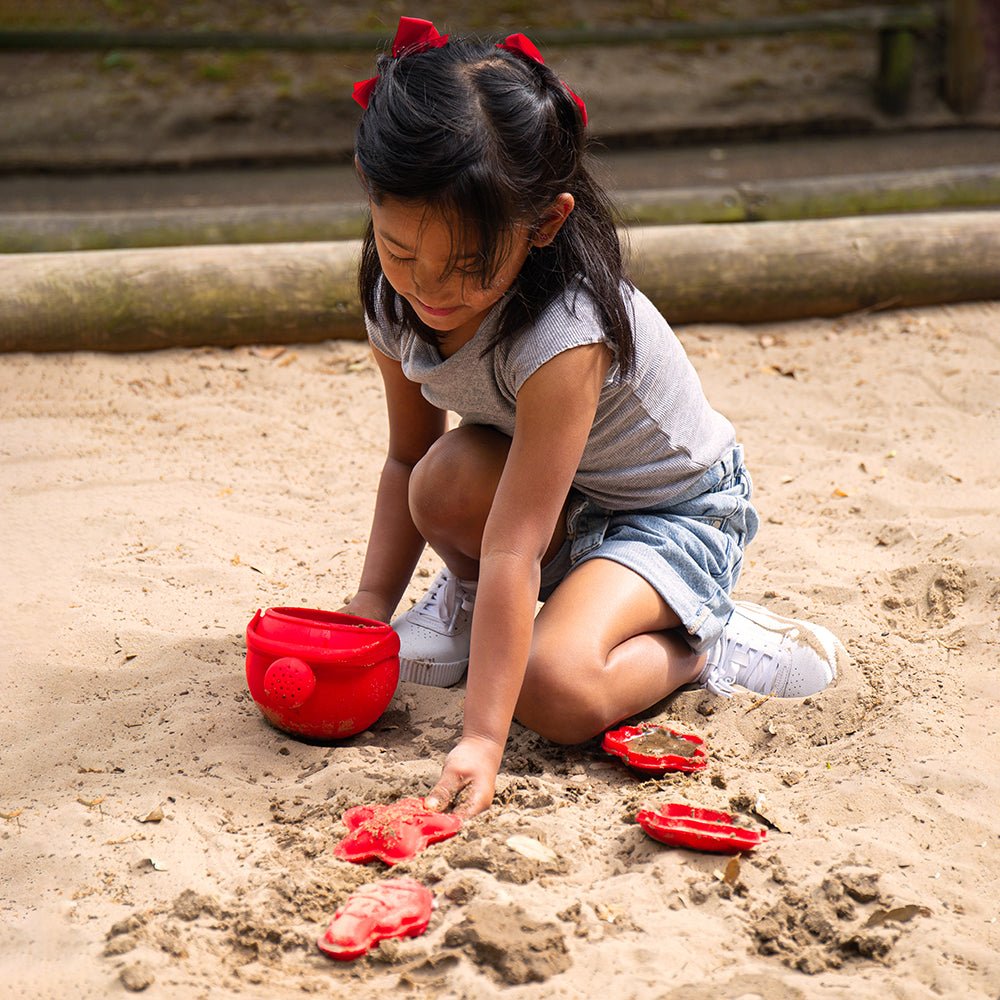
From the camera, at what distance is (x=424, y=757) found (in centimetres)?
195

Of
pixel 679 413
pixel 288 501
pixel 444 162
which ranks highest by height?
pixel 444 162

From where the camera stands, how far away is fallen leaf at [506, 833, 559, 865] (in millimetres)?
1605

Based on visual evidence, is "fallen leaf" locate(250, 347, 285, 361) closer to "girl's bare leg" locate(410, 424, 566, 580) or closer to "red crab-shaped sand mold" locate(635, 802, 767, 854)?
"girl's bare leg" locate(410, 424, 566, 580)

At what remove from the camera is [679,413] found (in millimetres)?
2115

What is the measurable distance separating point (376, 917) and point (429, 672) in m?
0.75

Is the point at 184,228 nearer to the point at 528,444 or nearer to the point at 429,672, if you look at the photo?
the point at 429,672

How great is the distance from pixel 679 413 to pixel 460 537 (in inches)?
16.6

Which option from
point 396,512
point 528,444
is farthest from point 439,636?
point 528,444

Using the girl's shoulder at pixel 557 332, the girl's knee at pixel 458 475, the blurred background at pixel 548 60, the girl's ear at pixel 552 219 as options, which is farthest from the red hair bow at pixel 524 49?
the blurred background at pixel 548 60

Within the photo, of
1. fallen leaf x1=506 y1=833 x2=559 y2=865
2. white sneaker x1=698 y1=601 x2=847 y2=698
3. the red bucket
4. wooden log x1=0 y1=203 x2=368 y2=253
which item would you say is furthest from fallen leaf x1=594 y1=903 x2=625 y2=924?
wooden log x1=0 y1=203 x2=368 y2=253

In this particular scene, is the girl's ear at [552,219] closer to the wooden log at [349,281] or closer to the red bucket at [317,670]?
the red bucket at [317,670]

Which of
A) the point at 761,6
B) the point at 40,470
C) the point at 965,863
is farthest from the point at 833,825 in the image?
the point at 761,6

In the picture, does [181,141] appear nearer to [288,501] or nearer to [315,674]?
[288,501]

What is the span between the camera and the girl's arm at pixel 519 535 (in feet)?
5.88
